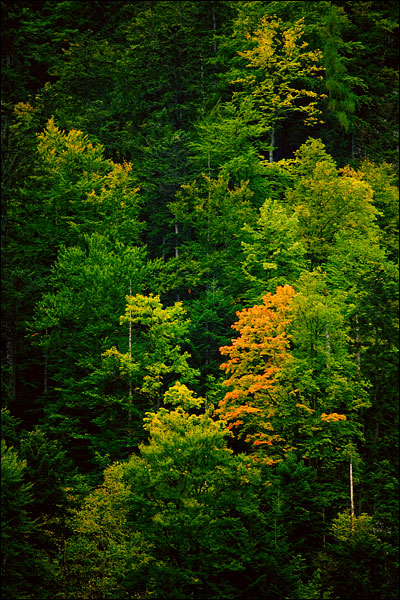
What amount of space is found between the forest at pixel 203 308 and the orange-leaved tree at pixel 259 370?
0.44ft

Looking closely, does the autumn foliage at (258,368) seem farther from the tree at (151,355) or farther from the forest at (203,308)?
the tree at (151,355)

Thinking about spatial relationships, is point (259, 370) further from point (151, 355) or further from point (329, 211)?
point (329, 211)

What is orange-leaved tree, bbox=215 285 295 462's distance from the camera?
104 ft

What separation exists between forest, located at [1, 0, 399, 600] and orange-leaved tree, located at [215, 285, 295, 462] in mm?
136

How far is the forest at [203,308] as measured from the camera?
27719 millimetres

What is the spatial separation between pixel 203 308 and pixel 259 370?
7.00 m

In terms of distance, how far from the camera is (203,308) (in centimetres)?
3962

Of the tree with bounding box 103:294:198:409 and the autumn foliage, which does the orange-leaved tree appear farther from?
the tree with bounding box 103:294:198:409

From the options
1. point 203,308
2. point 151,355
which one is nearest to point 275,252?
point 203,308

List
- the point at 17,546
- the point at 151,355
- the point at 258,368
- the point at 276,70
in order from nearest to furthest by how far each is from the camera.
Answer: the point at 17,546
the point at 258,368
the point at 151,355
the point at 276,70

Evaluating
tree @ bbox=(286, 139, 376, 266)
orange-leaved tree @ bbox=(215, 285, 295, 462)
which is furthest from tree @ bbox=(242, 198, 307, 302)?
orange-leaved tree @ bbox=(215, 285, 295, 462)

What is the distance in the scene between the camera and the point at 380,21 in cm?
5256

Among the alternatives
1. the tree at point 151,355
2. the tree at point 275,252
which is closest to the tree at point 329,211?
the tree at point 275,252

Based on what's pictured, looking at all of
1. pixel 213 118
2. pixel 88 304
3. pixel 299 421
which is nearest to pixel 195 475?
pixel 299 421
